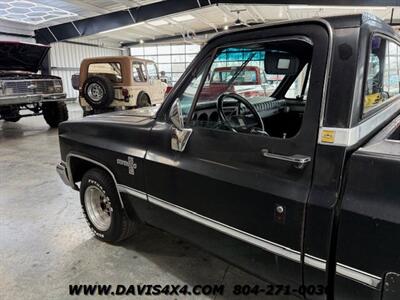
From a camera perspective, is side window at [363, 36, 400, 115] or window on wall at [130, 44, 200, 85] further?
window on wall at [130, 44, 200, 85]

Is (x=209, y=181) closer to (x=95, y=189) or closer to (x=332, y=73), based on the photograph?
(x=332, y=73)

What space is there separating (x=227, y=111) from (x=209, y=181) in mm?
620

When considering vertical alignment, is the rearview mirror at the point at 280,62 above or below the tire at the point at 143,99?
above

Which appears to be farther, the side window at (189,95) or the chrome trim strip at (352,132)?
the side window at (189,95)

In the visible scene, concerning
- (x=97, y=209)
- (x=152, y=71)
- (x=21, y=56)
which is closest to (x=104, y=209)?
(x=97, y=209)

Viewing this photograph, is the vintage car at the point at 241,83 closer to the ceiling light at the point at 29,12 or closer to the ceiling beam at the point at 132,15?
the ceiling beam at the point at 132,15

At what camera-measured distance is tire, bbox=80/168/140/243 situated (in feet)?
8.11

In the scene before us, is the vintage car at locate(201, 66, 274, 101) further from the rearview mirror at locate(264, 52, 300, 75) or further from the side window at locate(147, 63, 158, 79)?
the side window at locate(147, 63, 158, 79)

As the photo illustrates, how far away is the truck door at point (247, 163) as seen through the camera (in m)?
1.34

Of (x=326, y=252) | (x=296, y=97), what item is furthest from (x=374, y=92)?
(x=296, y=97)

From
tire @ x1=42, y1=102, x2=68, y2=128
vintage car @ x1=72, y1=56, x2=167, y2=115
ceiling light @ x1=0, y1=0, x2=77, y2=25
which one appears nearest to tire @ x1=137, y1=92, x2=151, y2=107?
vintage car @ x1=72, y1=56, x2=167, y2=115

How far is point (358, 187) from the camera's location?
119 centimetres

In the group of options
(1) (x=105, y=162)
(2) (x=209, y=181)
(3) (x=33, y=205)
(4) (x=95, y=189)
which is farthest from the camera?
(3) (x=33, y=205)

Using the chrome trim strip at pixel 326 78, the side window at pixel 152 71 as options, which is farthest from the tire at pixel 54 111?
the chrome trim strip at pixel 326 78
